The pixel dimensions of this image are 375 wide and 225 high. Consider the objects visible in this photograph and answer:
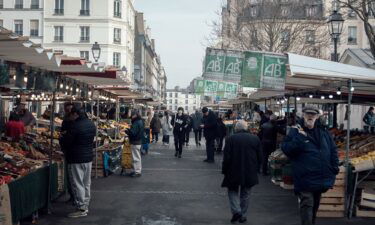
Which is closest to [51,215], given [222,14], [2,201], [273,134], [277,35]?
[2,201]

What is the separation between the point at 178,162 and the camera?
1806cm

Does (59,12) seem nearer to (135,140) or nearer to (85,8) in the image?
(85,8)

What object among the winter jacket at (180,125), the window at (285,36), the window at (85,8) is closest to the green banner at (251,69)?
the winter jacket at (180,125)

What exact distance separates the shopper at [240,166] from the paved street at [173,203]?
17.2 inches

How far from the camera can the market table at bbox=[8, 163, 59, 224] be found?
7344mm

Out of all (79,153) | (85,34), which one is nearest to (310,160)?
(79,153)

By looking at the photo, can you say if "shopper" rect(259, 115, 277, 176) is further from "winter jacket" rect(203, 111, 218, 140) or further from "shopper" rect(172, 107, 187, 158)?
"shopper" rect(172, 107, 187, 158)

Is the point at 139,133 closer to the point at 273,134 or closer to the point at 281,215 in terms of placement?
the point at 273,134

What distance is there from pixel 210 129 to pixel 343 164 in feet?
27.5

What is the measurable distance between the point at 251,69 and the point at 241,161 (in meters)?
2.01

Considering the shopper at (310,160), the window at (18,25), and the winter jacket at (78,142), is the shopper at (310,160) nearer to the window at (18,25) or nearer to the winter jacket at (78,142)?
the winter jacket at (78,142)

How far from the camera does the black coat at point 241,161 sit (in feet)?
27.6

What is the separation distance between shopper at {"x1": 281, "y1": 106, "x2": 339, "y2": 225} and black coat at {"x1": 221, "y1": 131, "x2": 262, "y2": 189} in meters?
1.53

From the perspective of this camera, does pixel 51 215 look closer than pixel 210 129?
Yes
